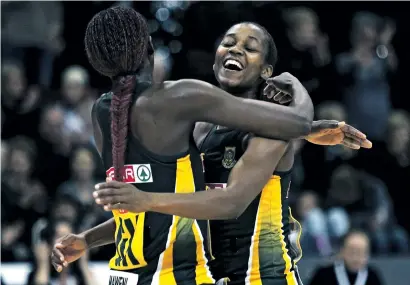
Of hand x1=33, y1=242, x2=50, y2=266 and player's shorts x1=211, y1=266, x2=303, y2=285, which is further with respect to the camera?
hand x1=33, y1=242, x2=50, y2=266

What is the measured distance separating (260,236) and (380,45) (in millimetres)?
6578

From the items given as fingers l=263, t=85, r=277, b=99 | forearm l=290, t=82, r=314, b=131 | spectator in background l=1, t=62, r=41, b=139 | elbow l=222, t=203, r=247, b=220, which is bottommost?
elbow l=222, t=203, r=247, b=220

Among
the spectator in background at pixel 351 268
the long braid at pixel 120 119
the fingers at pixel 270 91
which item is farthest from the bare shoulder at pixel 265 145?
the spectator in background at pixel 351 268

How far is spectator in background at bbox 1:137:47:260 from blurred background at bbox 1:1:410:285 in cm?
1

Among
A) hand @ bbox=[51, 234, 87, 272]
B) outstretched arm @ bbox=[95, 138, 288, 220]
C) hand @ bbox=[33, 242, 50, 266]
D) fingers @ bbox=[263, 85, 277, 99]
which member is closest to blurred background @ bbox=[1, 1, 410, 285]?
hand @ bbox=[33, 242, 50, 266]

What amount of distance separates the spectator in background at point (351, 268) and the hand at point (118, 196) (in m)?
4.12

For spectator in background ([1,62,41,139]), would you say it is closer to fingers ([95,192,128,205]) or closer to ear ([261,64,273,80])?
ear ([261,64,273,80])

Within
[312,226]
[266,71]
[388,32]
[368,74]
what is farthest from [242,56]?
[388,32]

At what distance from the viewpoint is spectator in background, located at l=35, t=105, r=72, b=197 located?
30.1ft

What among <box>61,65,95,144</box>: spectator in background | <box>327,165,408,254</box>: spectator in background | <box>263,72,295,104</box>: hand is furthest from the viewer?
<box>61,65,95,144</box>: spectator in background

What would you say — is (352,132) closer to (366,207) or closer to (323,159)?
(366,207)

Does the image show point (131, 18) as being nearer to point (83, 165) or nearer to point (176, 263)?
point (176, 263)

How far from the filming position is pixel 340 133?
4.52 meters

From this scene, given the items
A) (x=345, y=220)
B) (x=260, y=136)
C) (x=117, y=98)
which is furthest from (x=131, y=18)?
(x=345, y=220)
